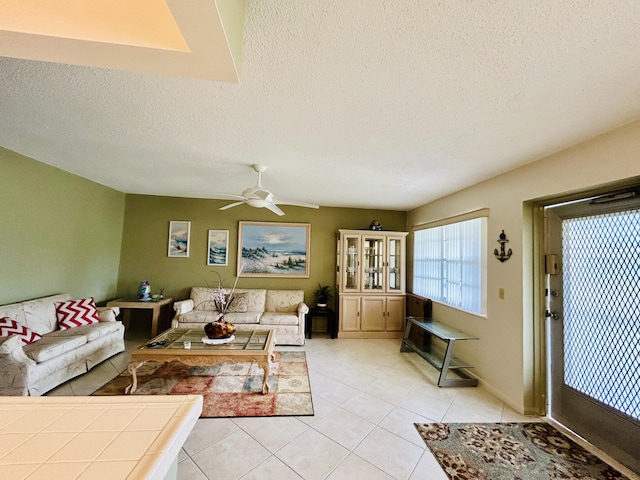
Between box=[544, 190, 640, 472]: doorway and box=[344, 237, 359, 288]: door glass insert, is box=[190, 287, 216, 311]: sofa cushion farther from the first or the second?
box=[544, 190, 640, 472]: doorway

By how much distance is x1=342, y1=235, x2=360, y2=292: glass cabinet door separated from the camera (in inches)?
198

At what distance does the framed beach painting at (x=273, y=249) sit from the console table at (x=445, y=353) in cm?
229

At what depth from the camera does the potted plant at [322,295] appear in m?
5.10

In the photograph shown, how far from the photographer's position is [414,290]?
5.09m

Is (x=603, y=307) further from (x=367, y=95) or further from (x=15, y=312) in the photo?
(x=15, y=312)

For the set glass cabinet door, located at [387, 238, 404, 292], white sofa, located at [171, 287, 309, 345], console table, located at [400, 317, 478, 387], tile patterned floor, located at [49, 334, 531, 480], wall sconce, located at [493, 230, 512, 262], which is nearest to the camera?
tile patterned floor, located at [49, 334, 531, 480]

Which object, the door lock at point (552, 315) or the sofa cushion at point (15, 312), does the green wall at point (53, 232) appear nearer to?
the sofa cushion at point (15, 312)

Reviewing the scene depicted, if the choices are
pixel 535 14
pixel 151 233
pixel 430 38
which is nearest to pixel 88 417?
pixel 430 38

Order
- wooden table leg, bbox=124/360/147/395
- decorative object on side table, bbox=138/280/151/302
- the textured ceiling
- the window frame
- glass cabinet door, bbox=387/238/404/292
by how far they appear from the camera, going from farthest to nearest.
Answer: glass cabinet door, bbox=387/238/404/292 → decorative object on side table, bbox=138/280/151/302 → the window frame → wooden table leg, bbox=124/360/147/395 → the textured ceiling

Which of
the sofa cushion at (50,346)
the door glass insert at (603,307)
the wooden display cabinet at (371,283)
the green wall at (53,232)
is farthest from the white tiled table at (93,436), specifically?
the wooden display cabinet at (371,283)

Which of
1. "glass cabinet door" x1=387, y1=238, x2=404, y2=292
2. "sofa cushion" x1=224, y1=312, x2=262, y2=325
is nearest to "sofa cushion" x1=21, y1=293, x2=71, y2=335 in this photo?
"sofa cushion" x1=224, y1=312, x2=262, y2=325

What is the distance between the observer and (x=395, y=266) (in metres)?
5.10

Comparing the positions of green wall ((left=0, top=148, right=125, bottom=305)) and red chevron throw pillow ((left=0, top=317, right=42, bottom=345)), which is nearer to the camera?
red chevron throw pillow ((left=0, top=317, right=42, bottom=345))

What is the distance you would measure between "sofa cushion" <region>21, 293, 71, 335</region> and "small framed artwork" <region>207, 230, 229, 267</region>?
2172mm
